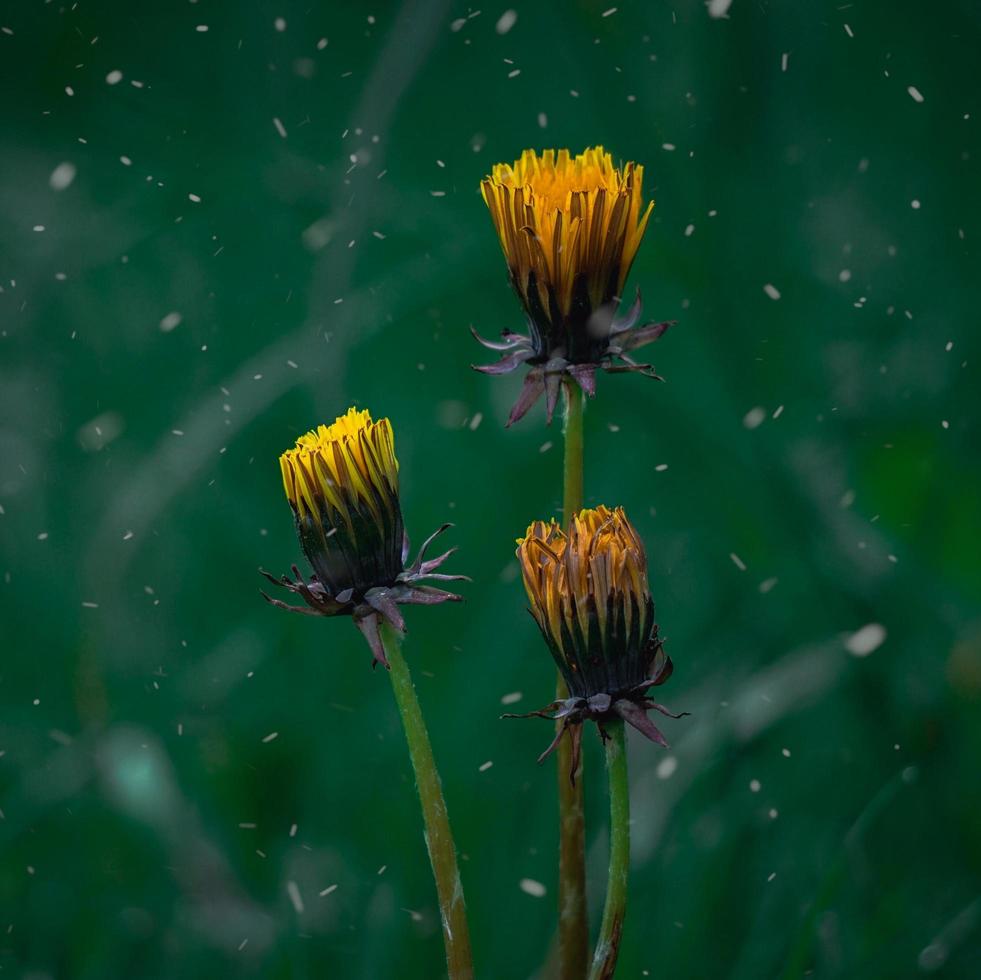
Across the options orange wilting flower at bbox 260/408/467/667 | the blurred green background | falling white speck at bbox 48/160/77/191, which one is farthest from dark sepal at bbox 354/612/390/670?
falling white speck at bbox 48/160/77/191

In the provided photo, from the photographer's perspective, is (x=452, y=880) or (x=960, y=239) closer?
(x=452, y=880)

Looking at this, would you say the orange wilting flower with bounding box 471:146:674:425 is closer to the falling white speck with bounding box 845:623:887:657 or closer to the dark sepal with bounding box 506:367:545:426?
the dark sepal with bounding box 506:367:545:426

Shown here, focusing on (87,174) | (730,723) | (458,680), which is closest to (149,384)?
(87,174)

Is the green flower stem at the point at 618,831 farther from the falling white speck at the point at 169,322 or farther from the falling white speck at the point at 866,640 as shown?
the falling white speck at the point at 169,322

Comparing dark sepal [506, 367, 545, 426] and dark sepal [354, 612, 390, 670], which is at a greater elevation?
dark sepal [506, 367, 545, 426]

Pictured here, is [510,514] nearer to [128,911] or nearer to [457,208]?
[457,208]

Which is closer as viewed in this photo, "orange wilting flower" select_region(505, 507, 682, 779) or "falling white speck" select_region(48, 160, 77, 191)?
"orange wilting flower" select_region(505, 507, 682, 779)

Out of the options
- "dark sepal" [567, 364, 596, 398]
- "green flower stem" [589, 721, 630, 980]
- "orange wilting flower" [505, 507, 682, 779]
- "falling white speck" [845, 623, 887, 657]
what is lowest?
"falling white speck" [845, 623, 887, 657]
